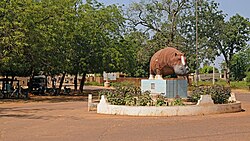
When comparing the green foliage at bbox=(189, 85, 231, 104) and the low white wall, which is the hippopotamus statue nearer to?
the green foliage at bbox=(189, 85, 231, 104)

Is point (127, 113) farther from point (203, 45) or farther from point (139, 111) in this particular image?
point (203, 45)

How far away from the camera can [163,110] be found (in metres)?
19.6

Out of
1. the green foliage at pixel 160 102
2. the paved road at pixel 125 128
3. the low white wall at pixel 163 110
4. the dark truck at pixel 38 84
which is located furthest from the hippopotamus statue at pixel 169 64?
the dark truck at pixel 38 84

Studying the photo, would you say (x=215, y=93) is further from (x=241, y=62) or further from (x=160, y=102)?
(x=241, y=62)

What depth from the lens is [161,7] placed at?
55.8 meters

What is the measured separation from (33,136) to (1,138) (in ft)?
3.17

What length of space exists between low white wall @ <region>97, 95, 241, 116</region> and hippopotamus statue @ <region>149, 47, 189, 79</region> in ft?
17.5

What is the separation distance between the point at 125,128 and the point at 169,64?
11.9 metres

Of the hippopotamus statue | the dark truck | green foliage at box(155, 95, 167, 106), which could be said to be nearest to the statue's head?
the hippopotamus statue

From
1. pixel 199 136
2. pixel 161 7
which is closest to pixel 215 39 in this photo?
pixel 161 7

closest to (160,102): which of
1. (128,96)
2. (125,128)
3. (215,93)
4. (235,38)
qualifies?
(128,96)

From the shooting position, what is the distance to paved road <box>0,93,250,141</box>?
508 inches

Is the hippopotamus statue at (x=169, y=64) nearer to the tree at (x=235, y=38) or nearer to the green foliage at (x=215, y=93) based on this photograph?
the green foliage at (x=215, y=93)

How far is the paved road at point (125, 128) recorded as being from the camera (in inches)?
508
